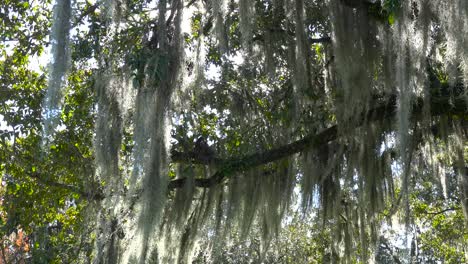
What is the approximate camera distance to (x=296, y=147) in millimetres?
3850

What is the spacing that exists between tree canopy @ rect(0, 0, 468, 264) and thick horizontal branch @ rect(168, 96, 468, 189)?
13mm

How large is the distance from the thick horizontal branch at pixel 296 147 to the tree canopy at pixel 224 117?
0.5 inches

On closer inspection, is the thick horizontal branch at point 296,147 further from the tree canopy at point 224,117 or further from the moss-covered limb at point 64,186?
the moss-covered limb at point 64,186

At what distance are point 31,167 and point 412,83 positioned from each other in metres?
3.10

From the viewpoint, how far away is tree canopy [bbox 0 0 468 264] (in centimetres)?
310

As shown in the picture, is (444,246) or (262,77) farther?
(444,246)

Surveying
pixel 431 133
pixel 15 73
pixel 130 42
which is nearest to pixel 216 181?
pixel 130 42

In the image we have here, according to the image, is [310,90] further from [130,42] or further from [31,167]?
[31,167]

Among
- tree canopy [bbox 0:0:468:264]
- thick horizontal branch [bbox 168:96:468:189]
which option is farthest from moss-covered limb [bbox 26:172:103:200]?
thick horizontal branch [bbox 168:96:468:189]

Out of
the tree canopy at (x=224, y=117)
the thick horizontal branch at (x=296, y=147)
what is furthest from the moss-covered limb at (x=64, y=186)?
the thick horizontal branch at (x=296, y=147)

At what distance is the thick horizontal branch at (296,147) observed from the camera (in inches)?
138

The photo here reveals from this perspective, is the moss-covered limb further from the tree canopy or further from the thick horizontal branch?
the thick horizontal branch

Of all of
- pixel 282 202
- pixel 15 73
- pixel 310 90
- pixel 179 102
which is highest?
pixel 15 73

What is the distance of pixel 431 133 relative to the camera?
3887mm
